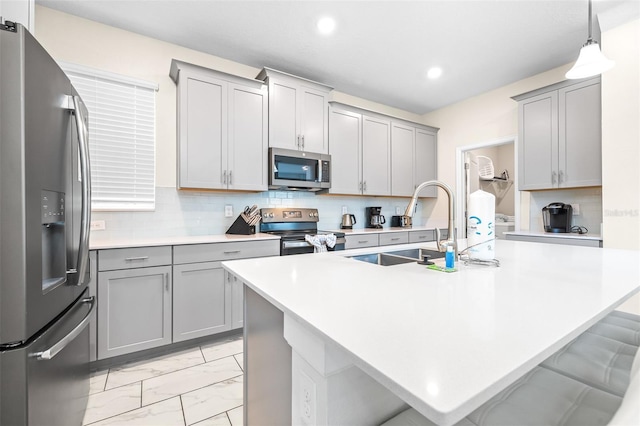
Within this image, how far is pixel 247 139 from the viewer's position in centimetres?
297

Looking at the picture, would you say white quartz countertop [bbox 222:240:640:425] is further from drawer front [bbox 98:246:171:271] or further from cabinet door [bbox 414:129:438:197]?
cabinet door [bbox 414:129:438:197]

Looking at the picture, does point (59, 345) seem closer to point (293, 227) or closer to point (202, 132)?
point (202, 132)

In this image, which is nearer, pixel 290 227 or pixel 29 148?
pixel 29 148

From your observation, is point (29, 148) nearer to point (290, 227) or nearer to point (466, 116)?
point (290, 227)

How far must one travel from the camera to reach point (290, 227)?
132 inches

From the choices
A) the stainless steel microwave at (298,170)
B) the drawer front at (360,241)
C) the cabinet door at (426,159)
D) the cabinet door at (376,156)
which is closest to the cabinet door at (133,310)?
the stainless steel microwave at (298,170)

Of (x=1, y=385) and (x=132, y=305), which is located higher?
(x=1, y=385)

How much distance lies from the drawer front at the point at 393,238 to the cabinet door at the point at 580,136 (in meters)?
1.77

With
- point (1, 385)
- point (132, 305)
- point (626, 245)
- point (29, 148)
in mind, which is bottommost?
point (132, 305)

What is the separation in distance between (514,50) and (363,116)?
174cm

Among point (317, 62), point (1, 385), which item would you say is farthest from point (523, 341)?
point (317, 62)

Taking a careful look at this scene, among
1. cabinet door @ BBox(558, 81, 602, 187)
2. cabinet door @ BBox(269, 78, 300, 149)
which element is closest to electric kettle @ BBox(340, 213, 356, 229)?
cabinet door @ BBox(269, 78, 300, 149)

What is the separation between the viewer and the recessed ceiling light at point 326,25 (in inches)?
98.0

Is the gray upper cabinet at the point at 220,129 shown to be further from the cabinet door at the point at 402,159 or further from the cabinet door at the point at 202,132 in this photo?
the cabinet door at the point at 402,159
